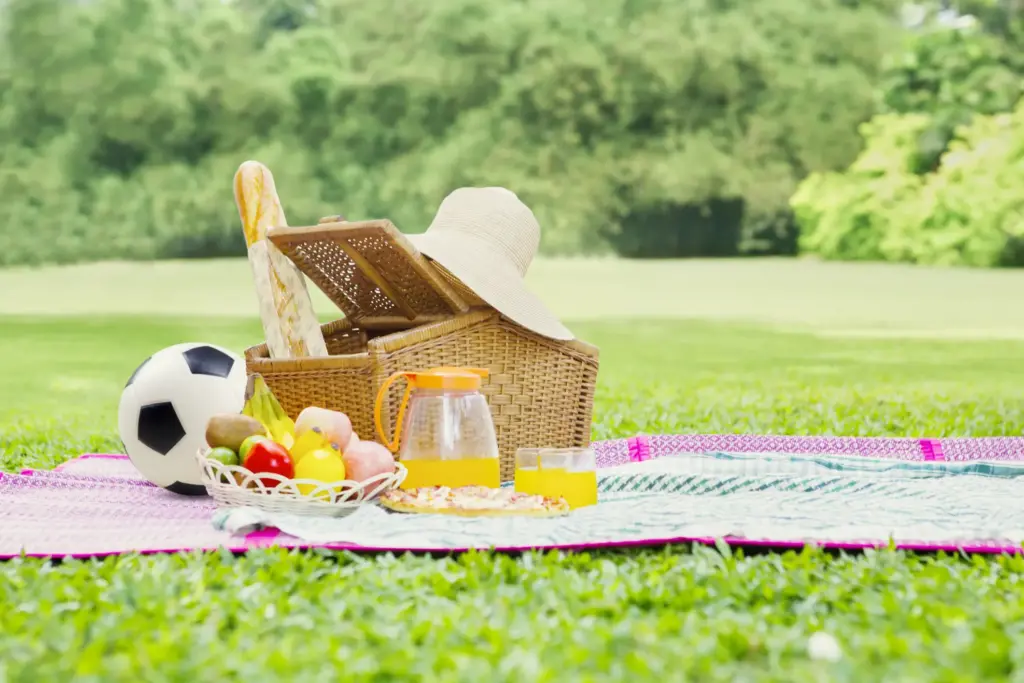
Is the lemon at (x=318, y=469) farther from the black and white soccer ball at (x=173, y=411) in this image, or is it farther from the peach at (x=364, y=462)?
the black and white soccer ball at (x=173, y=411)

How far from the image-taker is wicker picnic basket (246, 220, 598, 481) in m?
2.72

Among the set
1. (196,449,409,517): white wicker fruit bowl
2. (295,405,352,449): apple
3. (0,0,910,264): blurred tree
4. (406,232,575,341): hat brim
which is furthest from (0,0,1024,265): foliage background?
(196,449,409,517): white wicker fruit bowl

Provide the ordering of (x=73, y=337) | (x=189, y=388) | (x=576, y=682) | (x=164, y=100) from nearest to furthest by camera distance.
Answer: (x=576, y=682), (x=189, y=388), (x=73, y=337), (x=164, y=100)

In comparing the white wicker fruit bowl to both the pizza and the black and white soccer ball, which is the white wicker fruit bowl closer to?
the pizza

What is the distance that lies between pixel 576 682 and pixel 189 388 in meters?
1.58

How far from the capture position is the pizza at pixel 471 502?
7.35 feet

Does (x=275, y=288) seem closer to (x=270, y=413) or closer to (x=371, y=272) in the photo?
(x=371, y=272)

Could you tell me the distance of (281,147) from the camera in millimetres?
13023

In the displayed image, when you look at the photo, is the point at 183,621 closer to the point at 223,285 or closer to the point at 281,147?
the point at 223,285

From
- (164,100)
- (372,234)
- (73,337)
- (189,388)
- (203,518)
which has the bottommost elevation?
(73,337)

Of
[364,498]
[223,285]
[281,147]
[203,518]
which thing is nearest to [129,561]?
[203,518]

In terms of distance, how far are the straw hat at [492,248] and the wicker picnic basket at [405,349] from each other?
6cm

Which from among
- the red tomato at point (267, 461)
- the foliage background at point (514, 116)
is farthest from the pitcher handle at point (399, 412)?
the foliage background at point (514, 116)

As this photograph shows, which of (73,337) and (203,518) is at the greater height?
(203,518)
